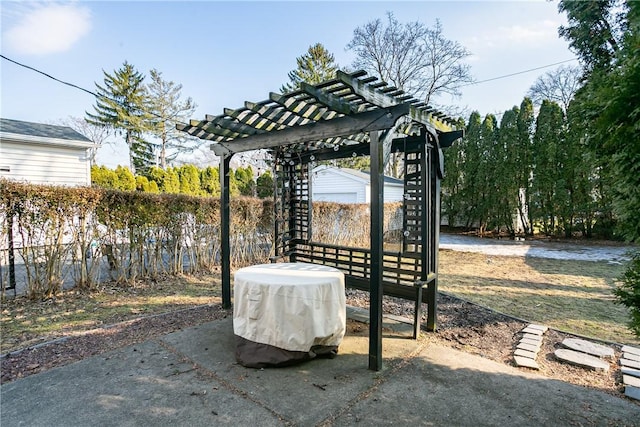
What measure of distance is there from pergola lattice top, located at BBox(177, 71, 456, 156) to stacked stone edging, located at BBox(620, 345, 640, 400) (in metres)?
2.60

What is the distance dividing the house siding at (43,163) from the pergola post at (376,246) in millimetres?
8964

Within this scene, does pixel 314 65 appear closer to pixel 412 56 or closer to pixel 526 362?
pixel 412 56

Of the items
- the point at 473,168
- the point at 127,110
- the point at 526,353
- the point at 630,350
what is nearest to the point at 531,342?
the point at 526,353

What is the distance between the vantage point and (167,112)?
68.6ft

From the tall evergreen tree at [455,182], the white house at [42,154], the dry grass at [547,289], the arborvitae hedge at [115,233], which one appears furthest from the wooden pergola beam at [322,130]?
the tall evergreen tree at [455,182]

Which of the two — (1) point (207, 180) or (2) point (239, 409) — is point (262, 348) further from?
(1) point (207, 180)

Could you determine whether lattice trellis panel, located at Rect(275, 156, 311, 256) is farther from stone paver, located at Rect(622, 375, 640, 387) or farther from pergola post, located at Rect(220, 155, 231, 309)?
stone paver, located at Rect(622, 375, 640, 387)

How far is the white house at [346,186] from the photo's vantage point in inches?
504

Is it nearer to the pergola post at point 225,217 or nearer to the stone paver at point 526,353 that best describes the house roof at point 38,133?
the pergola post at point 225,217

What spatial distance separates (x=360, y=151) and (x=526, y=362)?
9.74ft

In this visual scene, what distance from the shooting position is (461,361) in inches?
107

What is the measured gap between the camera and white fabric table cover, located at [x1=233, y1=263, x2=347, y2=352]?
2588 mm

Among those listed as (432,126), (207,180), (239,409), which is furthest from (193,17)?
(207,180)

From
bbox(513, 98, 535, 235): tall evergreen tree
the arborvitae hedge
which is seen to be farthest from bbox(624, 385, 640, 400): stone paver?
bbox(513, 98, 535, 235): tall evergreen tree
